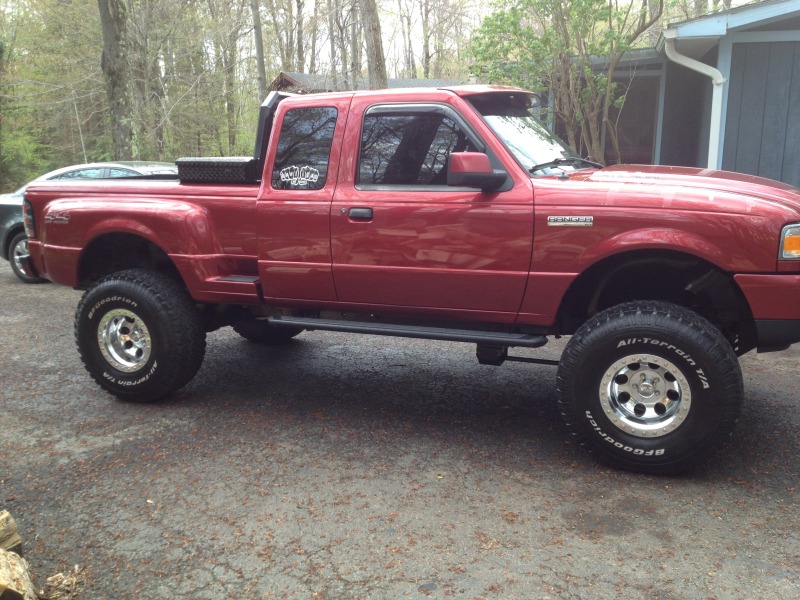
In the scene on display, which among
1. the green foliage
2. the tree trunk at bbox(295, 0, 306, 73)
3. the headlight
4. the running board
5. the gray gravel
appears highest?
the tree trunk at bbox(295, 0, 306, 73)

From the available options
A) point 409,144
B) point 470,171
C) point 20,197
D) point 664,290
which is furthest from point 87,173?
point 664,290

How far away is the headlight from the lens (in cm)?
375

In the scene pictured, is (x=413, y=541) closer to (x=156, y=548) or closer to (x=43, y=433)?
(x=156, y=548)

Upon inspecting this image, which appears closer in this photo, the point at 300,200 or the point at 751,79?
the point at 300,200

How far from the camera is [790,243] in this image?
12.3ft

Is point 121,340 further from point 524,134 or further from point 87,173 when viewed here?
point 87,173

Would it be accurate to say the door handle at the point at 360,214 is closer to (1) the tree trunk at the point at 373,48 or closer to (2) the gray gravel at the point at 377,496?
(2) the gray gravel at the point at 377,496

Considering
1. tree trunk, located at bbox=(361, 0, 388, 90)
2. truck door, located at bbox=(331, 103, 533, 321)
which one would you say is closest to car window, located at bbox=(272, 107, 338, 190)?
truck door, located at bbox=(331, 103, 533, 321)

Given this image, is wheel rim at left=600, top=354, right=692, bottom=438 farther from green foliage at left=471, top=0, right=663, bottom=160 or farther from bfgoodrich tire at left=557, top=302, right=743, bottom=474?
green foliage at left=471, top=0, right=663, bottom=160

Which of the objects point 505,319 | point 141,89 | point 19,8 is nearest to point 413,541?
point 505,319

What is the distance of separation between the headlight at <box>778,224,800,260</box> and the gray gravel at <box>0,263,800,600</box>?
3.88ft

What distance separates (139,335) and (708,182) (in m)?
3.90

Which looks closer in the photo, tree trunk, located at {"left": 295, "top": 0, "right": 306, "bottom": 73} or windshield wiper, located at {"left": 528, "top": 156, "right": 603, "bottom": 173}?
windshield wiper, located at {"left": 528, "top": 156, "right": 603, "bottom": 173}

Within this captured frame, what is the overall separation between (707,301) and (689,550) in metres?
1.63
